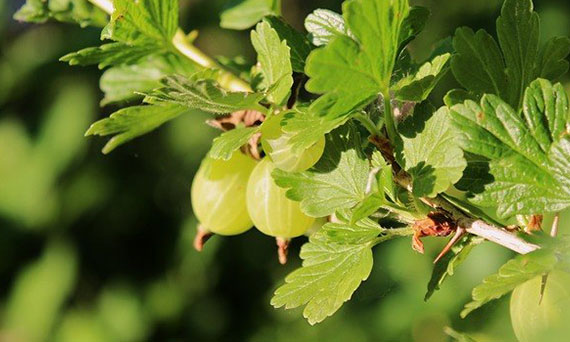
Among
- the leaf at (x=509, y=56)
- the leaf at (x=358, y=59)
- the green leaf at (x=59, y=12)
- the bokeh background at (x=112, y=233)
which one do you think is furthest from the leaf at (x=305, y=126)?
the bokeh background at (x=112, y=233)

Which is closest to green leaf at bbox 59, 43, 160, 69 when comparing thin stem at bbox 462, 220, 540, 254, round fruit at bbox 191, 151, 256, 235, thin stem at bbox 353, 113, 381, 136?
round fruit at bbox 191, 151, 256, 235

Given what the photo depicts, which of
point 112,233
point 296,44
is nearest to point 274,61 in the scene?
point 296,44

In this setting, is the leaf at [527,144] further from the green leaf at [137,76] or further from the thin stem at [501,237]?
the green leaf at [137,76]

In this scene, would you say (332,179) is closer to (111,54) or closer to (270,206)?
(270,206)

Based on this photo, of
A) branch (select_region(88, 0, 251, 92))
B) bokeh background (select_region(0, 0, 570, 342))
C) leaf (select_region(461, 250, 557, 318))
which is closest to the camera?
leaf (select_region(461, 250, 557, 318))

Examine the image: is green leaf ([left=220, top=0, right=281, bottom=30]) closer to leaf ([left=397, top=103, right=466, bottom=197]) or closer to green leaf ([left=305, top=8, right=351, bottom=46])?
green leaf ([left=305, top=8, right=351, bottom=46])

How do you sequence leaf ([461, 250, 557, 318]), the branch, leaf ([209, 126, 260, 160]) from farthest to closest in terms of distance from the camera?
1. the branch
2. leaf ([209, 126, 260, 160])
3. leaf ([461, 250, 557, 318])

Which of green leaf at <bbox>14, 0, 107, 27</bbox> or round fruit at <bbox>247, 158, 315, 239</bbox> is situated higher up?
green leaf at <bbox>14, 0, 107, 27</bbox>
